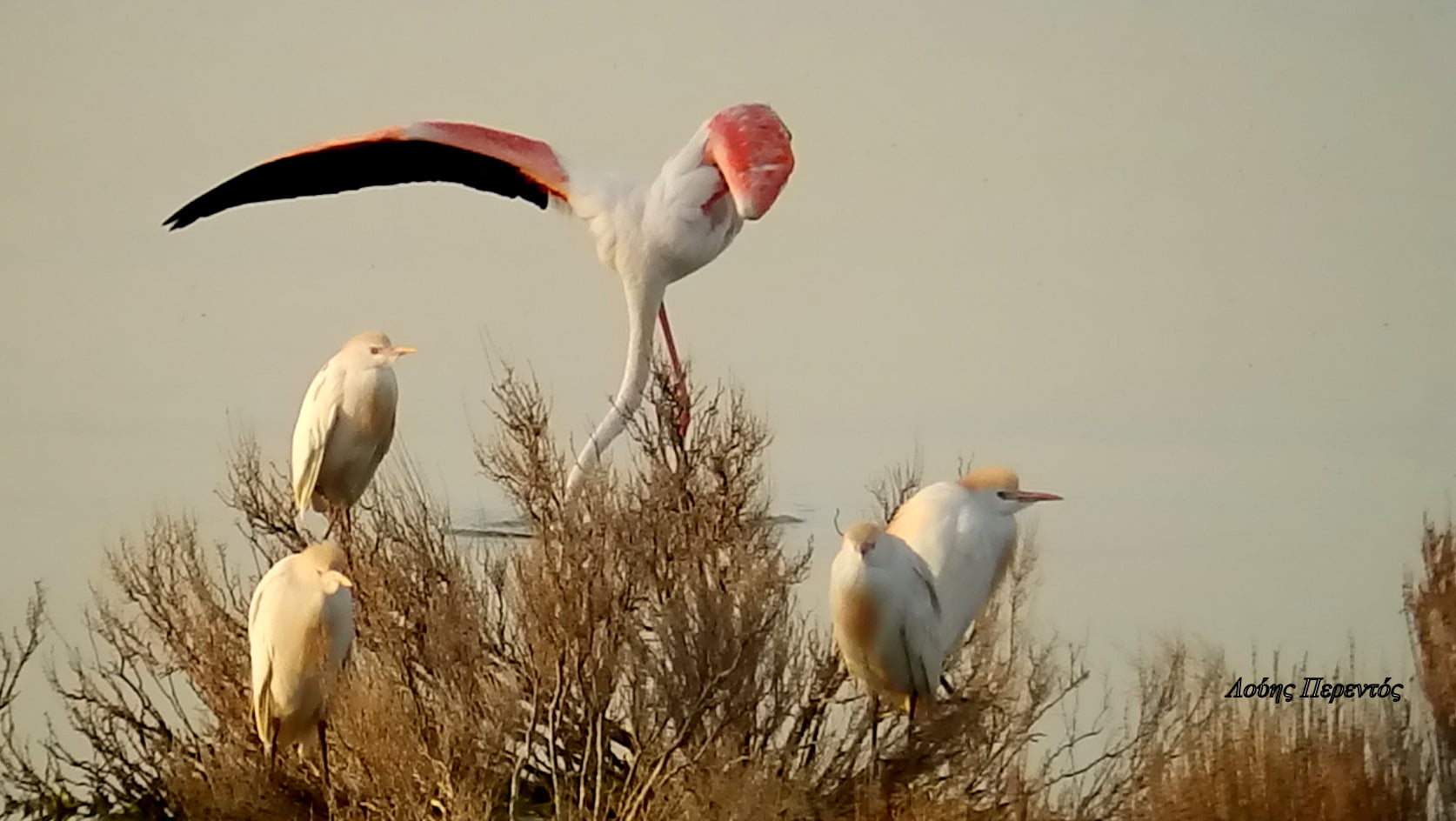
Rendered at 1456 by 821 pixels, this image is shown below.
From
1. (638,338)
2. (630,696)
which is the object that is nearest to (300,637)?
(630,696)

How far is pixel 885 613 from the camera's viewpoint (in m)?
2.84

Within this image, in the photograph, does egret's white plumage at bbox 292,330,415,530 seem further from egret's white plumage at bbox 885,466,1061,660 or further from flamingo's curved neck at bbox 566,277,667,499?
egret's white plumage at bbox 885,466,1061,660

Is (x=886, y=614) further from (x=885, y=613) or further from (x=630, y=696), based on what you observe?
(x=630, y=696)

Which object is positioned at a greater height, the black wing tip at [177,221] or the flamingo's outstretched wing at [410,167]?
the flamingo's outstretched wing at [410,167]

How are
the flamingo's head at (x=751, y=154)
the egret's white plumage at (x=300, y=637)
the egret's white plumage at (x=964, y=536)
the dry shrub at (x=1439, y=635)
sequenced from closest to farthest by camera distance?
the egret's white plumage at (x=300, y=637), the egret's white plumage at (x=964, y=536), the flamingo's head at (x=751, y=154), the dry shrub at (x=1439, y=635)

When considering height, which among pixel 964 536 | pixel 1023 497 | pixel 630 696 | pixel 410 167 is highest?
pixel 410 167

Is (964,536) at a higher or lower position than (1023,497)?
lower

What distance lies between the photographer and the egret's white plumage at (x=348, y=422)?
2.98 metres

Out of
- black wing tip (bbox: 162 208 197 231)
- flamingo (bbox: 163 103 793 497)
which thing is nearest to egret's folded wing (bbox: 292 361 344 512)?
flamingo (bbox: 163 103 793 497)

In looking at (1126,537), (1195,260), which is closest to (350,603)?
(1126,537)

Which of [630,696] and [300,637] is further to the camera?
[630,696]

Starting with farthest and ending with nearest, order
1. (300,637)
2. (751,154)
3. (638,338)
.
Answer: (638,338) < (751,154) < (300,637)

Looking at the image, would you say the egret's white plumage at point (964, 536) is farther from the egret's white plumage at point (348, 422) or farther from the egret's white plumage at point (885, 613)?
the egret's white plumage at point (348, 422)

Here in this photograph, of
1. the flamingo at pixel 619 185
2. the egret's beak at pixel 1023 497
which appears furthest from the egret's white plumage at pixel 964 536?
the flamingo at pixel 619 185
